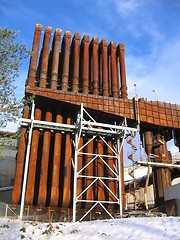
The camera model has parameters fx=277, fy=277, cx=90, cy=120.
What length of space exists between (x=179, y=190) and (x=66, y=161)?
13144 millimetres

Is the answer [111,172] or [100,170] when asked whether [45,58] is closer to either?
[100,170]

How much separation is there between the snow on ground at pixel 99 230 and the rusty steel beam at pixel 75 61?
21.5m

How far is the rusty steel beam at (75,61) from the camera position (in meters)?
35.7

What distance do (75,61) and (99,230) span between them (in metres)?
26.6

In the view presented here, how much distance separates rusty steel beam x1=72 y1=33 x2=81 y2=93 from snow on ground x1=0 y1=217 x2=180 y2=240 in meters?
21.5

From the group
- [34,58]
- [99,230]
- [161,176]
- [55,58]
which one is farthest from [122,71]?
[99,230]

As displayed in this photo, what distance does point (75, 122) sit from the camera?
114 ft

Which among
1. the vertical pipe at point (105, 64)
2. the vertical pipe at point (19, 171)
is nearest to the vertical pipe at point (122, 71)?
the vertical pipe at point (105, 64)

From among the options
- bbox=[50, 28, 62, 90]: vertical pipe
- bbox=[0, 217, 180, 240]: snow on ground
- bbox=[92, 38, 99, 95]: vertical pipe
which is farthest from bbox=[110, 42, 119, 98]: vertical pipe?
bbox=[0, 217, 180, 240]: snow on ground

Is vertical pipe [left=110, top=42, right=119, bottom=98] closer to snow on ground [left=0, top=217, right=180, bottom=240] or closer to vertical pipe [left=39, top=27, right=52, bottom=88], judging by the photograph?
vertical pipe [left=39, top=27, right=52, bottom=88]

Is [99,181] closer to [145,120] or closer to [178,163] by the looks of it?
[145,120]

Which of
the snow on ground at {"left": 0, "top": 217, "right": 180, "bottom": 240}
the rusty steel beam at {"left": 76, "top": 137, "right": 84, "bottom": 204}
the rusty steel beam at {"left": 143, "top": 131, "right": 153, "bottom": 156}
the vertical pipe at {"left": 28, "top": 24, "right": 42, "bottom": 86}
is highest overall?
the vertical pipe at {"left": 28, "top": 24, "right": 42, "bottom": 86}

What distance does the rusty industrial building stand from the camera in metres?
29.8

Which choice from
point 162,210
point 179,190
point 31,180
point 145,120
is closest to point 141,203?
point 162,210
